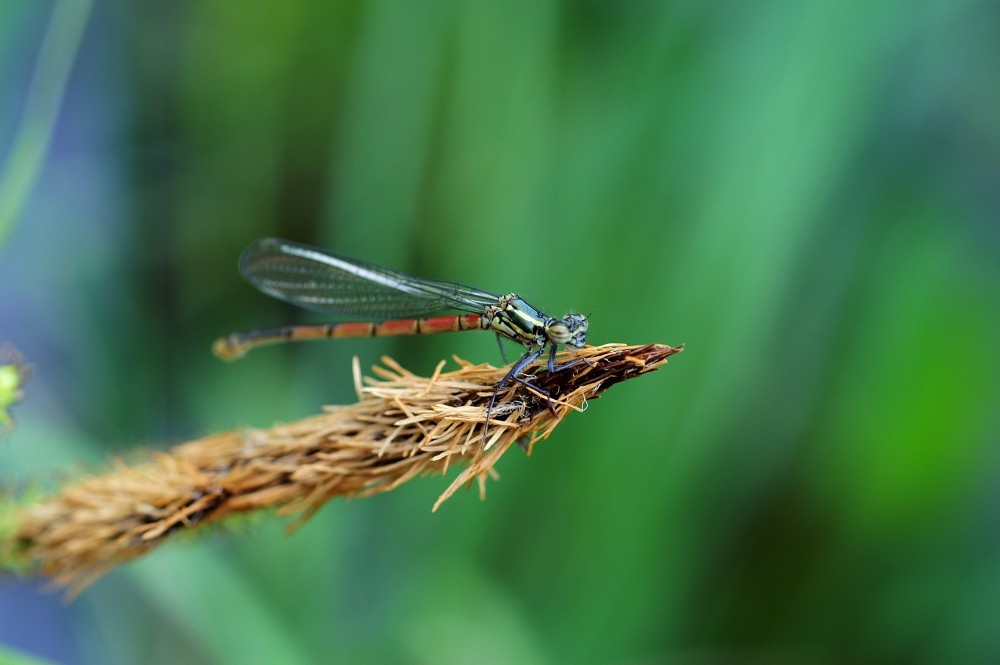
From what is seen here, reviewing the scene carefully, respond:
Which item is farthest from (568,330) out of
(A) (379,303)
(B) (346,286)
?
(B) (346,286)

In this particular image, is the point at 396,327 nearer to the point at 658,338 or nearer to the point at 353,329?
the point at 353,329

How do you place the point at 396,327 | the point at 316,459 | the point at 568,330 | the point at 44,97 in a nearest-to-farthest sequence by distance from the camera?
the point at 316,459 < the point at 44,97 < the point at 568,330 < the point at 396,327

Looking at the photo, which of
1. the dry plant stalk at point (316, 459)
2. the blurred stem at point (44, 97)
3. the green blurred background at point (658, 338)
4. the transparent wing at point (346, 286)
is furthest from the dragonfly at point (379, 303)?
the blurred stem at point (44, 97)

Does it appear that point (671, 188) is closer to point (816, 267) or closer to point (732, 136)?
point (732, 136)

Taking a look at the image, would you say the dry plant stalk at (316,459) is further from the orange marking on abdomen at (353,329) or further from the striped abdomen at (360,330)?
the orange marking on abdomen at (353,329)

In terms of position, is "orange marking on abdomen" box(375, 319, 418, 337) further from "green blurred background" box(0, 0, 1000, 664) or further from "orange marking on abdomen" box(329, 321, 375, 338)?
"green blurred background" box(0, 0, 1000, 664)

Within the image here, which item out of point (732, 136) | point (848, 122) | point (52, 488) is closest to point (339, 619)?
point (52, 488)

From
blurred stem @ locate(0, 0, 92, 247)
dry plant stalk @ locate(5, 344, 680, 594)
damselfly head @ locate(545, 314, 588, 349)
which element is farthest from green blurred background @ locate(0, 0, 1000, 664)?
dry plant stalk @ locate(5, 344, 680, 594)
